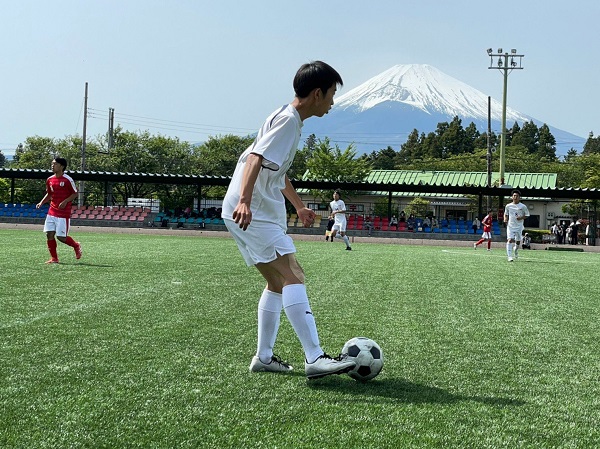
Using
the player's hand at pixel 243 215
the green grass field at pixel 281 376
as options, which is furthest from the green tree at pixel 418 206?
the player's hand at pixel 243 215

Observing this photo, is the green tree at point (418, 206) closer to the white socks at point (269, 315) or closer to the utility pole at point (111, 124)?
the utility pole at point (111, 124)

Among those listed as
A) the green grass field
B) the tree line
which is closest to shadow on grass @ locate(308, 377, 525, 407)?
the green grass field

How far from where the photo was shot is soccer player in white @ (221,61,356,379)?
3801 millimetres

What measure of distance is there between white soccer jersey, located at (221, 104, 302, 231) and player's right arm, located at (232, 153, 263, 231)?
0.06 metres

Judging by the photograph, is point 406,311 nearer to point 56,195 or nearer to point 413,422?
point 413,422

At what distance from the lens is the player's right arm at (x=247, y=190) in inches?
144

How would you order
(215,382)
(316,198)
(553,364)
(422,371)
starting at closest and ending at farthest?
1. (215,382)
2. (422,371)
3. (553,364)
4. (316,198)

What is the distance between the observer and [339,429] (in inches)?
114

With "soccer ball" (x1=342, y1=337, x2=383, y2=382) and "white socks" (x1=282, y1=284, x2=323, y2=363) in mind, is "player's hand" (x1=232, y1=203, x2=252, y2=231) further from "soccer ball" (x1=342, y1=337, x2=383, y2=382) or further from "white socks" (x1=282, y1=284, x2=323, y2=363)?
"soccer ball" (x1=342, y1=337, x2=383, y2=382)

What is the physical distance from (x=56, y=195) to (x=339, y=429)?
9.77 metres

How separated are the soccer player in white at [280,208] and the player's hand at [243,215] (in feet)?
0.19

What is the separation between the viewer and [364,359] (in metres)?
3.90

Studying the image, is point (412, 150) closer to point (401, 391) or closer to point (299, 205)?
point (299, 205)

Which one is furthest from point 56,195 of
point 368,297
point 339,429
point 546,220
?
point 546,220
